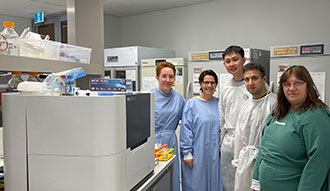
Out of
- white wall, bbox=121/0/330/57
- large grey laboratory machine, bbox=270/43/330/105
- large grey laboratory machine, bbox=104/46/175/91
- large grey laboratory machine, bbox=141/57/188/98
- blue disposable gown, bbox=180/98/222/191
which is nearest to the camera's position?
blue disposable gown, bbox=180/98/222/191

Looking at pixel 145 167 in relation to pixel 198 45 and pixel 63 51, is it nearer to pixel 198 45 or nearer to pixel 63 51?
pixel 63 51

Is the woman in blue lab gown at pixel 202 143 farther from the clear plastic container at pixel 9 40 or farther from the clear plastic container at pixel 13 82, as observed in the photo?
the clear plastic container at pixel 9 40

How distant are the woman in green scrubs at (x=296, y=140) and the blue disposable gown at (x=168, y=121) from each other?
892 mm

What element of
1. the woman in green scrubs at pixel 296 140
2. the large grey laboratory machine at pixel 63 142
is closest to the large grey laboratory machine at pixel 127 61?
the woman in green scrubs at pixel 296 140

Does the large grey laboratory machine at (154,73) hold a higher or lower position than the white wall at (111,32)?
lower

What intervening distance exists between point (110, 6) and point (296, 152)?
368 cm

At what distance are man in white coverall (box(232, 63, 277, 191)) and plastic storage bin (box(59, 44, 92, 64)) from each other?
1150 millimetres

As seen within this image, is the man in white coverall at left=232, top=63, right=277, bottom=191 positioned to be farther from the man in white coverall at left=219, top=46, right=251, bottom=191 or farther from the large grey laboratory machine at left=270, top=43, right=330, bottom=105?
the large grey laboratory machine at left=270, top=43, right=330, bottom=105

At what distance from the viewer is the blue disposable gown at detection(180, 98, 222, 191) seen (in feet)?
7.97

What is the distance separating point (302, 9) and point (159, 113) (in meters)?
2.43

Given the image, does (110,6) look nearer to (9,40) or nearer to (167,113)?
(167,113)

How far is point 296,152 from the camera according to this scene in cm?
155

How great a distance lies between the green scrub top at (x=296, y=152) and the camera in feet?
4.85

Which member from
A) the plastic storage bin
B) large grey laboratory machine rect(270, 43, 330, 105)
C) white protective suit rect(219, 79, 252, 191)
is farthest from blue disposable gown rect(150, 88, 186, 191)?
large grey laboratory machine rect(270, 43, 330, 105)
